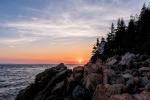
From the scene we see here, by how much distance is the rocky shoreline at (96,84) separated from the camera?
1787cm

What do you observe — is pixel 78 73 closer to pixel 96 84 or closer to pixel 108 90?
pixel 96 84

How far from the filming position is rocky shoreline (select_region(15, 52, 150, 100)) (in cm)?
1787

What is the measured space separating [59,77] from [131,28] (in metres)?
37.9

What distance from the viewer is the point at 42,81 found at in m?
33.9

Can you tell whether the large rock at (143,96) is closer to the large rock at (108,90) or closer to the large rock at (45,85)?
the large rock at (108,90)

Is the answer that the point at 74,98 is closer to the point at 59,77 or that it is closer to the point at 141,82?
the point at 141,82

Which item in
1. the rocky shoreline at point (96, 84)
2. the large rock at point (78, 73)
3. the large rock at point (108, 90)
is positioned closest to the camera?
the large rock at point (108, 90)

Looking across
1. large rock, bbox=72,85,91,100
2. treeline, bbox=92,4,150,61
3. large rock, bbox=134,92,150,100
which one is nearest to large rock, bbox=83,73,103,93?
large rock, bbox=72,85,91,100

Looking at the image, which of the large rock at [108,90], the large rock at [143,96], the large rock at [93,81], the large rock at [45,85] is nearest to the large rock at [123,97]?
the large rock at [143,96]

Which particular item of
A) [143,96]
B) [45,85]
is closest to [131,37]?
[45,85]

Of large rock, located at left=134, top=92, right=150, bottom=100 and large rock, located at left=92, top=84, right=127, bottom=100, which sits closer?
large rock, located at left=134, top=92, right=150, bottom=100

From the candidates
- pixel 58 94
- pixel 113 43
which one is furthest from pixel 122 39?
pixel 58 94

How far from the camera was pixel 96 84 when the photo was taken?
23.5 m

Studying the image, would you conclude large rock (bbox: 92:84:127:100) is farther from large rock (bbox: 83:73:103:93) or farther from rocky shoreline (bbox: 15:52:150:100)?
large rock (bbox: 83:73:103:93)
